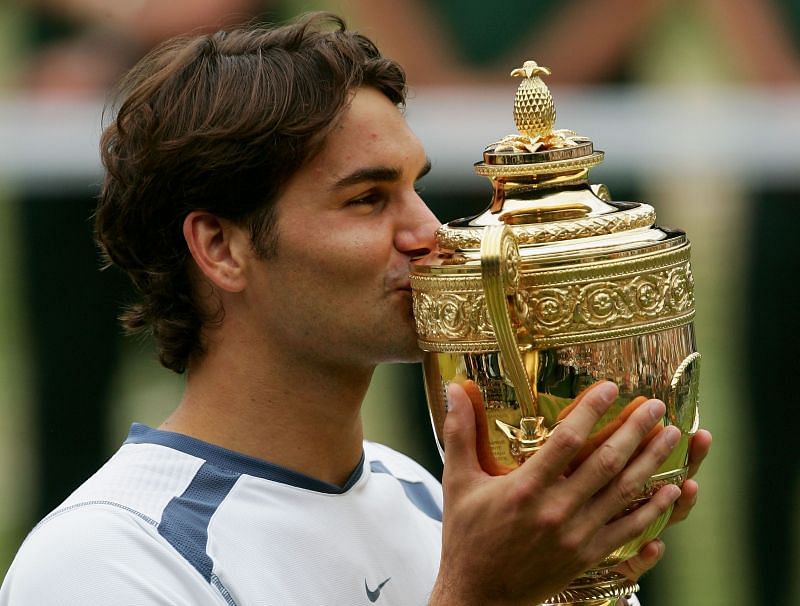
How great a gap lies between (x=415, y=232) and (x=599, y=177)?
3169 millimetres

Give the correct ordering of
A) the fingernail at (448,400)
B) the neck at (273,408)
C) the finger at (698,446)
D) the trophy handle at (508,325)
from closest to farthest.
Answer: the trophy handle at (508,325), the fingernail at (448,400), the finger at (698,446), the neck at (273,408)

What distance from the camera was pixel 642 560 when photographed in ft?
9.91

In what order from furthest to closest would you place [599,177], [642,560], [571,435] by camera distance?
1. [599,177]
2. [642,560]
3. [571,435]

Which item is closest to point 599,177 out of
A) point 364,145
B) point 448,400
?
point 364,145

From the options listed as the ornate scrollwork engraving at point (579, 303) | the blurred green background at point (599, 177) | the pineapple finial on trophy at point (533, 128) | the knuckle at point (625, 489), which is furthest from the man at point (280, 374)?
the blurred green background at point (599, 177)

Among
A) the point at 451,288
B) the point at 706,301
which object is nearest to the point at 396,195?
the point at 451,288

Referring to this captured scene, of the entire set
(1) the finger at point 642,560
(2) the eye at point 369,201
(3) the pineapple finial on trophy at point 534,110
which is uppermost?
(3) the pineapple finial on trophy at point 534,110

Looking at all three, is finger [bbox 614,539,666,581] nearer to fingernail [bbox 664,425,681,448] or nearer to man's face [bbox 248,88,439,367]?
fingernail [bbox 664,425,681,448]

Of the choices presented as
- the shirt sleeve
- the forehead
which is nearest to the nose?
the forehead

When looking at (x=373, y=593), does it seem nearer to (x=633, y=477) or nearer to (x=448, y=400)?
(x=448, y=400)

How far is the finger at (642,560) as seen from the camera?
299 cm

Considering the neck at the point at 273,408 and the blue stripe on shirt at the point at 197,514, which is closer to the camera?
the blue stripe on shirt at the point at 197,514

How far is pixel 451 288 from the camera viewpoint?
264cm

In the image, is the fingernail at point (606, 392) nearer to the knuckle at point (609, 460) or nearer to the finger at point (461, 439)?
the knuckle at point (609, 460)
